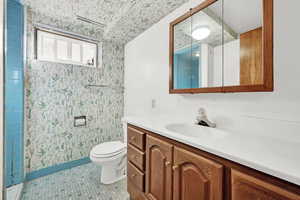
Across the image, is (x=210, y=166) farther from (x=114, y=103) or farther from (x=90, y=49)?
(x=90, y=49)

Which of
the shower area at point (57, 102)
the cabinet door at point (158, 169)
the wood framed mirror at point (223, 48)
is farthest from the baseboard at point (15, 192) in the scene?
the wood framed mirror at point (223, 48)

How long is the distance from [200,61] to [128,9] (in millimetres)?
1064

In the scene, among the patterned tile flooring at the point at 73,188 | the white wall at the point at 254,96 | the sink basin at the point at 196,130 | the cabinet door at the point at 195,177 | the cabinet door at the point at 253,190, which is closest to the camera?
the cabinet door at the point at 253,190

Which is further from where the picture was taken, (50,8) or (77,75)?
(77,75)

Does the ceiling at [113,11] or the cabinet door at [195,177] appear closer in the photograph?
the cabinet door at [195,177]

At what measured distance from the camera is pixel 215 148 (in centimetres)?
61

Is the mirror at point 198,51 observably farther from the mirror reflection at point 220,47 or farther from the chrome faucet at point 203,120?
the chrome faucet at point 203,120

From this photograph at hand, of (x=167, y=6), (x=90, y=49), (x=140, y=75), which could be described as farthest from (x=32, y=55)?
(x=167, y=6)

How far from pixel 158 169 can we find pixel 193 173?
33 cm

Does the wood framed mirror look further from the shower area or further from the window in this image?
the window

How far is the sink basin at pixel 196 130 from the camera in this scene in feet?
3.18

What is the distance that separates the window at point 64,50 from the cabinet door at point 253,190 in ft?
7.60

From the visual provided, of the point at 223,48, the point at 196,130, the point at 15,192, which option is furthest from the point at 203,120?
the point at 15,192

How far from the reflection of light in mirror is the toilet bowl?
1504mm
